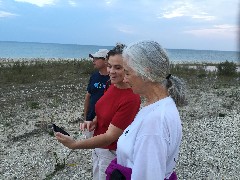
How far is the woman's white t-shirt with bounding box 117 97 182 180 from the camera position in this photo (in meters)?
1.66

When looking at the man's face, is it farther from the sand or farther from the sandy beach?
the sand

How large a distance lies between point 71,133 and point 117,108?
5913 millimetres

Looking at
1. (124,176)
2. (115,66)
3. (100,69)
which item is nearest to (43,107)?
(100,69)

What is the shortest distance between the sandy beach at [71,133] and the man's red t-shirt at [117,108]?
1118 millimetres

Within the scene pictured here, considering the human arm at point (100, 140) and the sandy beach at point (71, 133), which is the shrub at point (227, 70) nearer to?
the sandy beach at point (71, 133)

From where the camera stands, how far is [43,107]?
440 inches

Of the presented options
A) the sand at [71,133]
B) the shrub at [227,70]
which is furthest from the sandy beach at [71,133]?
the shrub at [227,70]

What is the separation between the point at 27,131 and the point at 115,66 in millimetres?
6253

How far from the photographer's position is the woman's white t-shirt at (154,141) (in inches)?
65.4

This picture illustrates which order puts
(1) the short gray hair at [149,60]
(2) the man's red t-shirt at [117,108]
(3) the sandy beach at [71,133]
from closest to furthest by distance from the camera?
(1) the short gray hair at [149,60] < (2) the man's red t-shirt at [117,108] < (3) the sandy beach at [71,133]

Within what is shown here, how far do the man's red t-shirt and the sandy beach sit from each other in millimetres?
1118

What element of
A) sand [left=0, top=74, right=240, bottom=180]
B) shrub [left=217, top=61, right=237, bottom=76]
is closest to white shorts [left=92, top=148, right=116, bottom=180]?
sand [left=0, top=74, right=240, bottom=180]

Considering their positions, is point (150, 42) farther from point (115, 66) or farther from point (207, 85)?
point (207, 85)

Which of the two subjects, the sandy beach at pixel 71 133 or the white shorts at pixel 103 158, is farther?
the sandy beach at pixel 71 133
